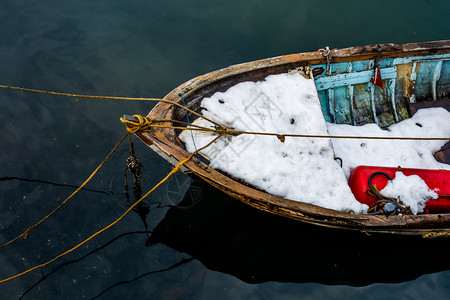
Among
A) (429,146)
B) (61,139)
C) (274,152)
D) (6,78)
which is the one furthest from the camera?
(6,78)

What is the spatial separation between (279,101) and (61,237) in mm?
4192

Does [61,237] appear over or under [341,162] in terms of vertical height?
under

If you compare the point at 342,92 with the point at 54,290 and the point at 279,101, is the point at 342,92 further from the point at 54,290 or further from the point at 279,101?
the point at 54,290

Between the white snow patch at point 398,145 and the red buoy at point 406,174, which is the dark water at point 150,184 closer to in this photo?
the red buoy at point 406,174

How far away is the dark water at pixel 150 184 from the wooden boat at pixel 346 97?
3.67 feet

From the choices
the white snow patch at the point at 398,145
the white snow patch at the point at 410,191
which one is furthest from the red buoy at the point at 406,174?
the white snow patch at the point at 398,145

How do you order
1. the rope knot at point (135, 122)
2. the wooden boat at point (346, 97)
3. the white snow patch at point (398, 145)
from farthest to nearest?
the white snow patch at point (398, 145) < the wooden boat at point (346, 97) < the rope knot at point (135, 122)

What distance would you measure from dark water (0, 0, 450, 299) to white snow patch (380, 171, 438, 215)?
996 millimetres

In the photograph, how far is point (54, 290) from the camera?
225 inches

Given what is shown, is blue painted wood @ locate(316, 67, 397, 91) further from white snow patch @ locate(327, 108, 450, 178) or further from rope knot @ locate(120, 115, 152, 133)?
rope knot @ locate(120, 115, 152, 133)

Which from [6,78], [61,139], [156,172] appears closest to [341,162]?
[156,172]

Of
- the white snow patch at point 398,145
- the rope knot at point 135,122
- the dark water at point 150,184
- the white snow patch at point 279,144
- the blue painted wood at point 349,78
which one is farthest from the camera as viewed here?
the blue painted wood at point 349,78

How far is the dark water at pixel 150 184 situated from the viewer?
5934mm

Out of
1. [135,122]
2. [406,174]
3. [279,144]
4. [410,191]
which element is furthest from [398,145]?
[135,122]
